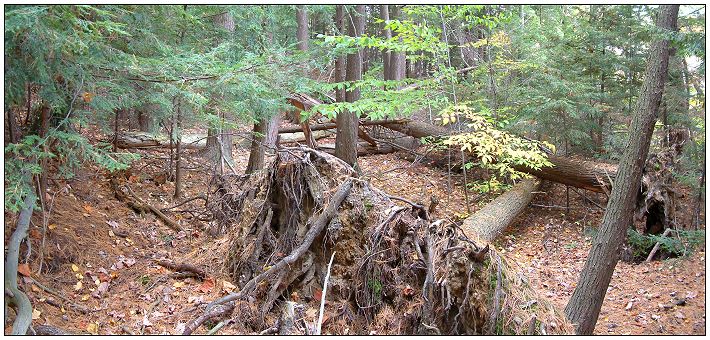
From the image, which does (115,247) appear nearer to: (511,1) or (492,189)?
(511,1)

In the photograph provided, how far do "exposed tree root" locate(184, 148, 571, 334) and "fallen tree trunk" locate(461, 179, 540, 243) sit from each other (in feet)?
10.3

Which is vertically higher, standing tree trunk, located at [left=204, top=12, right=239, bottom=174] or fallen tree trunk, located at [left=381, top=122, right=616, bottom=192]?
standing tree trunk, located at [left=204, top=12, right=239, bottom=174]

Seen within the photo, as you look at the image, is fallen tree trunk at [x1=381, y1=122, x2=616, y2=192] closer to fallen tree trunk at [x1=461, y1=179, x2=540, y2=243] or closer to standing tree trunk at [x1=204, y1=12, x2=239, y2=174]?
fallen tree trunk at [x1=461, y1=179, x2=540, y2=243]

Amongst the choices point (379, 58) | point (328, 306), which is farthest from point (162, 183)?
point (379, 58)

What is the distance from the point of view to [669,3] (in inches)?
167

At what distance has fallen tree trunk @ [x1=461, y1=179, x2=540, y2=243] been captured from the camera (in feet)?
25.6

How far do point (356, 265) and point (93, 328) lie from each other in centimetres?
241

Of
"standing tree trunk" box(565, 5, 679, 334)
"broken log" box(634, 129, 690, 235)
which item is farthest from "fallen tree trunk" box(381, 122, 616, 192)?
"standing tree trunk" box(565, 5, 679, 334)

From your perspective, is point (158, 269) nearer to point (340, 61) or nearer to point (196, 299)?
point (196, 299)

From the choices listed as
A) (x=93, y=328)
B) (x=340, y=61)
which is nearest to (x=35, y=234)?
(x=93, y=328)

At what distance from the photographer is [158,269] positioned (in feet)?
17.1

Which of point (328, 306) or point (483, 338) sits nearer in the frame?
point (483, 338)

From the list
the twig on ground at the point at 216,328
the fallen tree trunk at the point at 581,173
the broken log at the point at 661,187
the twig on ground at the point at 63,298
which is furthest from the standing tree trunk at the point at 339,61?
the broken log at the point at 661,187

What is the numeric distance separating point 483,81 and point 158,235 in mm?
8491
